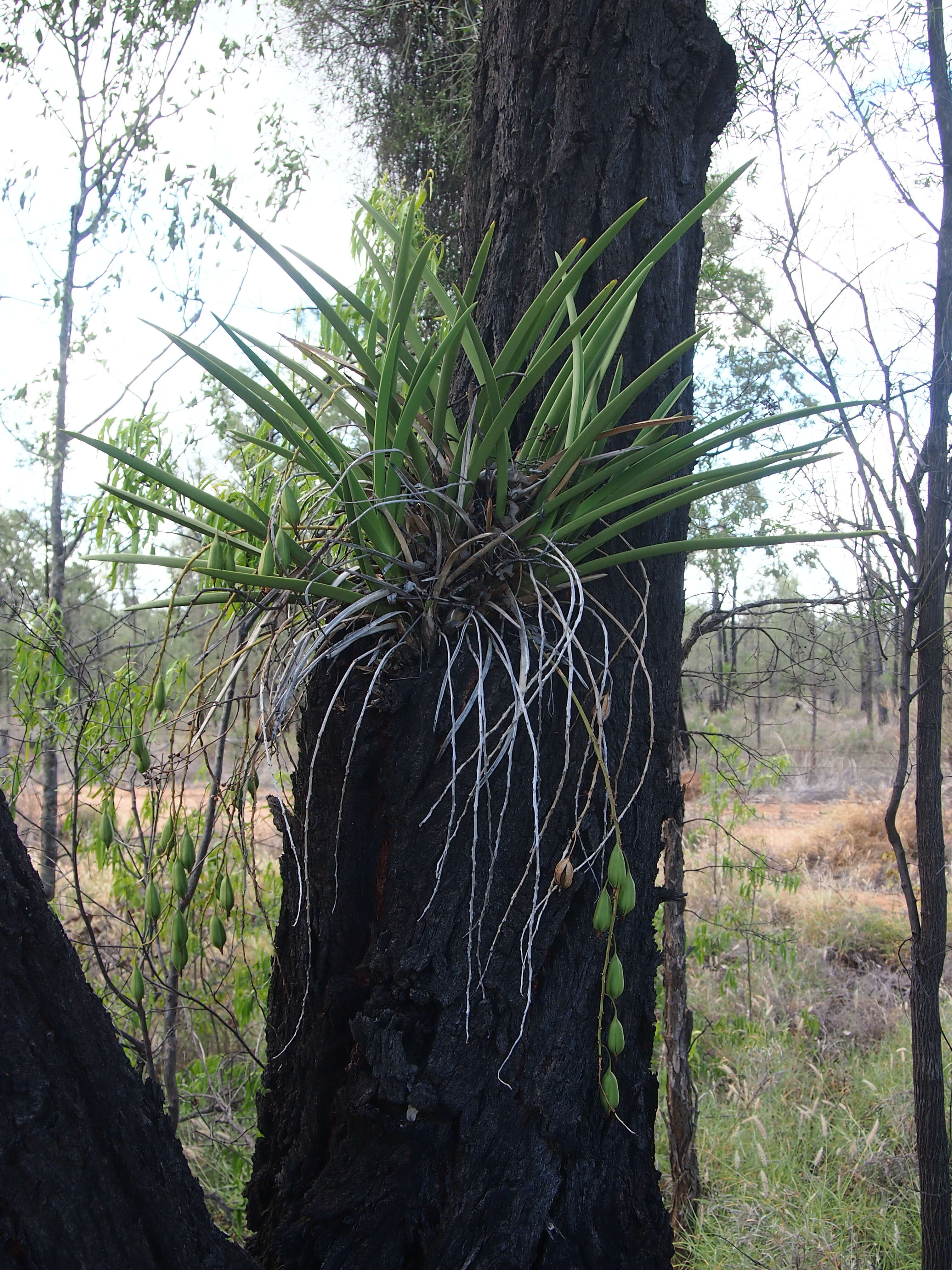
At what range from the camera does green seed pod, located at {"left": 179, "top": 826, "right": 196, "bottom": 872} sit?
909 millimetres

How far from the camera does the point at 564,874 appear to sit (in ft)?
2.67

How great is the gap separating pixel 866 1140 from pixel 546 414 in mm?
3117

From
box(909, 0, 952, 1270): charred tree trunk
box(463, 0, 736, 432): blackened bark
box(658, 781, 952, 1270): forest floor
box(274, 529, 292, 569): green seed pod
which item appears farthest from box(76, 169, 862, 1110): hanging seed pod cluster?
box(658, 781, 952, 1270): forest floor

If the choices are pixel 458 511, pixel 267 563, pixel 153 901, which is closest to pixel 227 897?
pixel 153 901

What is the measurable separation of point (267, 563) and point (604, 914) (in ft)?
1.72

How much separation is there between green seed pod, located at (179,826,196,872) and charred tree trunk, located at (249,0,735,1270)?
130mm

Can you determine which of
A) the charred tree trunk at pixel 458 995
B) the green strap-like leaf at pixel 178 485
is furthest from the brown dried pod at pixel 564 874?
the green strap-like leaf at pixel 178 485

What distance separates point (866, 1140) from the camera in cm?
292

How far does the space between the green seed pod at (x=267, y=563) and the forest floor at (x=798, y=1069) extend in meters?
1.45

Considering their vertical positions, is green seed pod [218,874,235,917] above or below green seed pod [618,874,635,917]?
below

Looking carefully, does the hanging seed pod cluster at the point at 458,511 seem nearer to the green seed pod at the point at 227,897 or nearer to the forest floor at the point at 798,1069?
the green seed pod at the point at 227,897

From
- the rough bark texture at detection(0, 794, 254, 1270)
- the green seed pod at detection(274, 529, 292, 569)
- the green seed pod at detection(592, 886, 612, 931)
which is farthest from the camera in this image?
the green seed pod at detection(274, 529, 292, 569)

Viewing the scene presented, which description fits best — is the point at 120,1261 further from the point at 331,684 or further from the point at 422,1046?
the point at 331,684

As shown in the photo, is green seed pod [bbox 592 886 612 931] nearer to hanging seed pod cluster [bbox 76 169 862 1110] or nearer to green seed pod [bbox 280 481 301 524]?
hanging seed pod cluster [bbox 76 169 862 1110]
